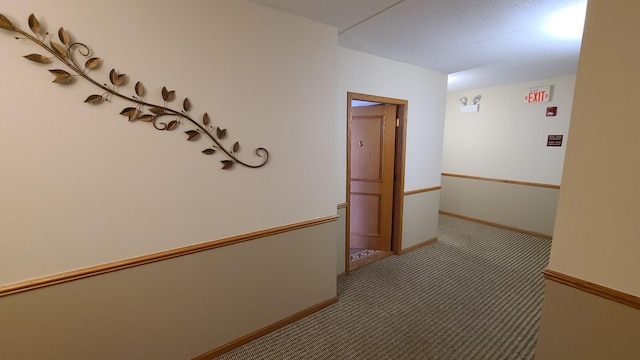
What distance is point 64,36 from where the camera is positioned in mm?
1163

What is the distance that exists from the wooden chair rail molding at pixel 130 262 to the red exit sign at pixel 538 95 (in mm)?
4162

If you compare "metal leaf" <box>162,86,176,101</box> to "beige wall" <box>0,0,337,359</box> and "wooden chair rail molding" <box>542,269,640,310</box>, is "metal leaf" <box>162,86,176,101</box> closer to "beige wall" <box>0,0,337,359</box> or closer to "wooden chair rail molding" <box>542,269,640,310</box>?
"beige wall" <box>0,0,337,359</box>

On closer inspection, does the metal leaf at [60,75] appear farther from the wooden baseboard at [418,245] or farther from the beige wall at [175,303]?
the wooden baseboard at [418,245]

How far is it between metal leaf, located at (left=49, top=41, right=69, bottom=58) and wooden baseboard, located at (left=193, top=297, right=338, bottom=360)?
188cm

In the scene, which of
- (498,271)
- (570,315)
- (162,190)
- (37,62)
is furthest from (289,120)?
(498,271)

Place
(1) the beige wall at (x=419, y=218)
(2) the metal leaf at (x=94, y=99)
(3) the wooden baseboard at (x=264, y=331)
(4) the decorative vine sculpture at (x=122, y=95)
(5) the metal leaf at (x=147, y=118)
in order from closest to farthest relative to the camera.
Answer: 1. (4) the decorative vine sculpture at (x=122, y=95)
2. (2) the metal leaf at (x=94, y=99)
3. (5) the metal leaf at (x=147, y=118)
4. (3) the wooden baseboard at (x=264, y=331)
5. (1) the beige wall at (x=419, y=218)

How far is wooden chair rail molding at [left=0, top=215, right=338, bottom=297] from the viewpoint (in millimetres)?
1206

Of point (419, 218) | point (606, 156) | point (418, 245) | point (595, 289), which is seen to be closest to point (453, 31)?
point (606, 156)

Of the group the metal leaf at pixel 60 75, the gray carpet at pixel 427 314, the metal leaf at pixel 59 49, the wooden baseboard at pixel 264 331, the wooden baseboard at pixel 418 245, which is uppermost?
the metal leaf at pixel 59 49

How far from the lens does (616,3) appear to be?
1.00 m

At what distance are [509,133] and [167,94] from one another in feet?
15.8

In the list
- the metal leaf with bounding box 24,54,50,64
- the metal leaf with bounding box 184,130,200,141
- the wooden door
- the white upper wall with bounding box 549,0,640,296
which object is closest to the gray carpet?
the wooden door

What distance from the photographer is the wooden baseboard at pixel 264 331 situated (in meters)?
1.76

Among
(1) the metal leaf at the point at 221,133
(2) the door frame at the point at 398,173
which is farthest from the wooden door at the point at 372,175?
(1) the metal leaf at the point at 221,133
